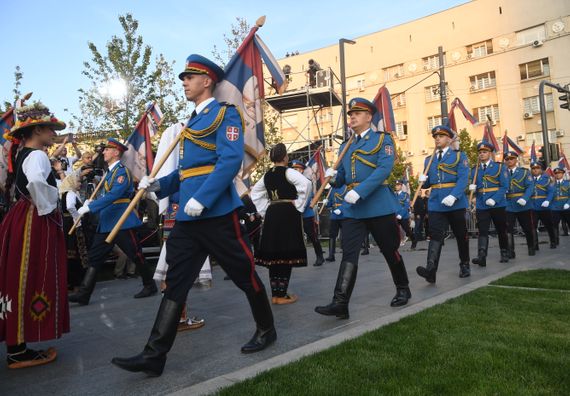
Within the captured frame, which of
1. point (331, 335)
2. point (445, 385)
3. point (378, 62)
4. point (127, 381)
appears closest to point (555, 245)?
point (331, 335)

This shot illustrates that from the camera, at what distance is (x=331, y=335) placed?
4.04 metres

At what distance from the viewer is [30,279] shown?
3756mm

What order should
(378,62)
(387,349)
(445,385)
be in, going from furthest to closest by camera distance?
(378,62), (387,349), (445,385)

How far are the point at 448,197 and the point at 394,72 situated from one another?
37.8 meters

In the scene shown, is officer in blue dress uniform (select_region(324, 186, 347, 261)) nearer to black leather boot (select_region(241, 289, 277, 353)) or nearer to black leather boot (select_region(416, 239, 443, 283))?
black leather boot (select_region(416, 239, 443, 283))

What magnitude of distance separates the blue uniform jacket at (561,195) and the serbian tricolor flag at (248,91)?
1111 centimetres

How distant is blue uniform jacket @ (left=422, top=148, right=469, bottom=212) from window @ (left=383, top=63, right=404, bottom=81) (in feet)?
120

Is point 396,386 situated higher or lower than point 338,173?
lower

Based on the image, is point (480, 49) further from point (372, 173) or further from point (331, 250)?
point (372, 173)

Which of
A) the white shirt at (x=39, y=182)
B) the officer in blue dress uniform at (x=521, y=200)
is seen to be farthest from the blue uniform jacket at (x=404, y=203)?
the white shirt at (x=39, y=182)

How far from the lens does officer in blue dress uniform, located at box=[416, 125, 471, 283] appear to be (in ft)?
22.3

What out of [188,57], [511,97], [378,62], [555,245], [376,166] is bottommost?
[555,245]

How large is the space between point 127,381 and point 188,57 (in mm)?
2448

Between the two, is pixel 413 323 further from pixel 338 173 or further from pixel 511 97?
pixel 511 97
